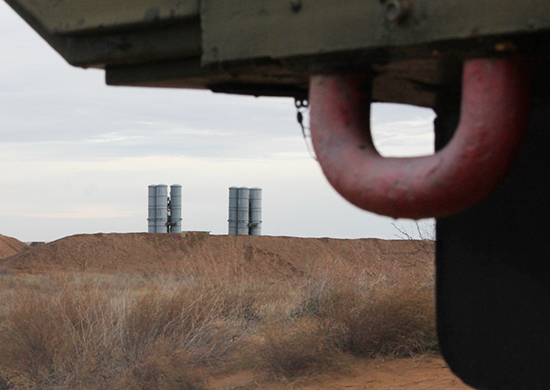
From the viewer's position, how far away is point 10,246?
30.0 m

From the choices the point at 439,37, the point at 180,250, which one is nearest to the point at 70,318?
the point at 439,37

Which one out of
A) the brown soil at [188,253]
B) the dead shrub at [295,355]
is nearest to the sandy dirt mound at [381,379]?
the dead shrub at [295,355]

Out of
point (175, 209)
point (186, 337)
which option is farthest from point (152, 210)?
point (186, 337)

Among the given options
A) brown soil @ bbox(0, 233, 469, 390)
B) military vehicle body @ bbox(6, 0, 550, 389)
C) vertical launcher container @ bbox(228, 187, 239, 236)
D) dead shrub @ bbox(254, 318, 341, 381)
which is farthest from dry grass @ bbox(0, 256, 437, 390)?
vertical launcher container @ bbox(228, 187, 239, 236)

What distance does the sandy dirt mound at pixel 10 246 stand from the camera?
95.1 feet

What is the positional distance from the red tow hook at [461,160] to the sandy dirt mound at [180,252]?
64.2 ft

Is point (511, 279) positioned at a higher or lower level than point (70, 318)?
higher

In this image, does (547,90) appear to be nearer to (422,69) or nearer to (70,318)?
(422,69)

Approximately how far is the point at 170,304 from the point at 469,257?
208 inches

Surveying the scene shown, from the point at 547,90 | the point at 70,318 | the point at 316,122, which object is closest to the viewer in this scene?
the point at 316,122

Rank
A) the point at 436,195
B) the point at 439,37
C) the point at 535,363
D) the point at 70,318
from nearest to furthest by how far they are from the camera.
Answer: the point at 439,37 → the point at 436,195 → the point at 535,363 → the point at 70,318

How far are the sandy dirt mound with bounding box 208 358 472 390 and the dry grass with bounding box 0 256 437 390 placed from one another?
193 millimetres

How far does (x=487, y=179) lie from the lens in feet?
5.75

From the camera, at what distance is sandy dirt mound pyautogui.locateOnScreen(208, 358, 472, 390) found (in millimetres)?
6664
